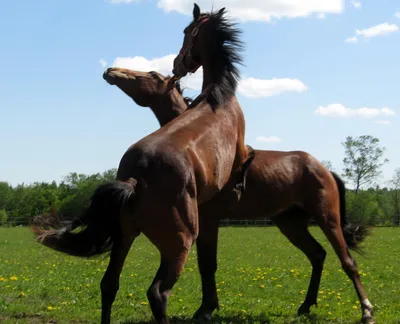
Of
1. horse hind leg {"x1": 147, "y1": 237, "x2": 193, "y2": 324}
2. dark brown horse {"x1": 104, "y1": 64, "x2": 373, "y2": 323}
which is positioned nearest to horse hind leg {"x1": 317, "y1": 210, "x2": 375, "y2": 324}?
dark brown horse {"x1": 104, "y1": 64, "x2": 373, "y2": 323}

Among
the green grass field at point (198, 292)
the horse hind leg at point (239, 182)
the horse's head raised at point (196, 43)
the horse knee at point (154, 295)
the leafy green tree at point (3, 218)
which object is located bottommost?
A: the leafy green tree at point (3, 218)

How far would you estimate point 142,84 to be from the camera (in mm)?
7688

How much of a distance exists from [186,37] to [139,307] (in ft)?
13.2

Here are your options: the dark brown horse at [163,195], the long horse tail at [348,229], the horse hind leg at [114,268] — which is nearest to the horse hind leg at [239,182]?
the dark brown horse at [163,195]

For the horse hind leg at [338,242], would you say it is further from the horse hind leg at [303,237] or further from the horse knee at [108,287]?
the horse knee at [108,287]

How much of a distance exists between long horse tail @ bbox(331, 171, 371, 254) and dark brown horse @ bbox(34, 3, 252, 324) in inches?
129

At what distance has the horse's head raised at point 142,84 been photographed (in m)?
7.58

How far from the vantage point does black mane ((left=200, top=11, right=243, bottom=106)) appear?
6570mm

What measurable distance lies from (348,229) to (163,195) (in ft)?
16.6

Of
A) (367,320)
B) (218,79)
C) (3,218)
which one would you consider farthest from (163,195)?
(3,218)

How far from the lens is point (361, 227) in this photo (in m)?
9.19

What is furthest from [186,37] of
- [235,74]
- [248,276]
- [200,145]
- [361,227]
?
[248,276]

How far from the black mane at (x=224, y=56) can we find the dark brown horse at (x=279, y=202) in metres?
1.13

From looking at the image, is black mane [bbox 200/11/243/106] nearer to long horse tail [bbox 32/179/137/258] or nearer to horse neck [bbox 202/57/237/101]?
horse neck [bbox 202/57/237/101]
